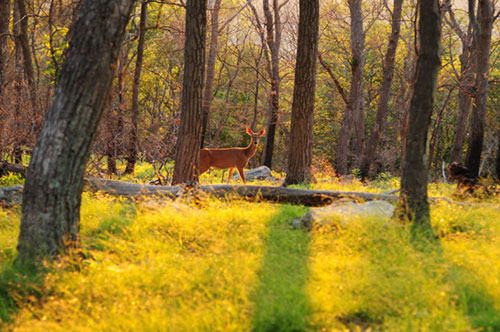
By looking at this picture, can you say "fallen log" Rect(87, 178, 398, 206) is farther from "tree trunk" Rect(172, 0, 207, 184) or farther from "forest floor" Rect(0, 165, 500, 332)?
"forest floor" Rect(0, 165, 500, 332)

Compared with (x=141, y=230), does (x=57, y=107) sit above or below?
above

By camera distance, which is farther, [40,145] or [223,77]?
[223,77]

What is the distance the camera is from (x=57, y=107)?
504 centimetres

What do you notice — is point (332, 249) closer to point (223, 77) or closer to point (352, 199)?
point (352, 199)

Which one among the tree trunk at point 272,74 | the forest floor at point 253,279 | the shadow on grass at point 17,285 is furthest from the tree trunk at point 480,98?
the shadow on grass at point 17,285

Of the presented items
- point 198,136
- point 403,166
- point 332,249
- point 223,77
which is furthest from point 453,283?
point 223,77

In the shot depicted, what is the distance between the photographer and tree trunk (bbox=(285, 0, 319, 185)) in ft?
36.6

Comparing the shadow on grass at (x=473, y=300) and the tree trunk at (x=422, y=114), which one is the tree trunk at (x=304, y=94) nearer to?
the tree trunk at (x=422, y=114)

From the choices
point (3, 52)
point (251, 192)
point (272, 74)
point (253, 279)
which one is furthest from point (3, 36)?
point (253, 279)

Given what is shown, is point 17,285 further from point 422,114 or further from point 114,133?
point 114,133

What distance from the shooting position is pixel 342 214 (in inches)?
271

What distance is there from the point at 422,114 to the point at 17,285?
5802mm

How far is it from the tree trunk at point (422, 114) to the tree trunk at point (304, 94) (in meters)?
4.55

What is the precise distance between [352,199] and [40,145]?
5.67 meters
